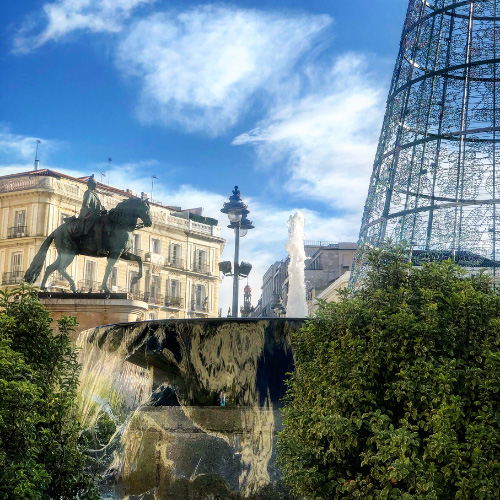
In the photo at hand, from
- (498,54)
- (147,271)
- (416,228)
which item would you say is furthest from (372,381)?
(147,271)

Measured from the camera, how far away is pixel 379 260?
7.95m

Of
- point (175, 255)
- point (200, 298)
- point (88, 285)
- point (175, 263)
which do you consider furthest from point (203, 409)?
point (200, 298)

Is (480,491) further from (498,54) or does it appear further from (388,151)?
(498,54)

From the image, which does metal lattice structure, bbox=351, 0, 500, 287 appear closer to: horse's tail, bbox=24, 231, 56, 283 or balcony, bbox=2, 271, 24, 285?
horse's tail, bbox=24, 231, 56, 283

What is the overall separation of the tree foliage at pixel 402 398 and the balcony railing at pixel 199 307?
170 feet

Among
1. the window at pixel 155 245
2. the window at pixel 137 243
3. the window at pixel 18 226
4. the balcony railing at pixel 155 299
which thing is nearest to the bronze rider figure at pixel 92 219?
the window at pixel 18 226

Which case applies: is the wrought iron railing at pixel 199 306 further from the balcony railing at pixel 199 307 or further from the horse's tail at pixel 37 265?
the horse's tail at pixel 37 265

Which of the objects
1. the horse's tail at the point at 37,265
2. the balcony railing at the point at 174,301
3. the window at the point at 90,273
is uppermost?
the window at the point at 90,273

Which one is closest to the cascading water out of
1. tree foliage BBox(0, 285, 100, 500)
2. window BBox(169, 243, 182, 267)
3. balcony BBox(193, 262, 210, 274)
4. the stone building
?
tree foliage BBox(0, 285, 100, 500)

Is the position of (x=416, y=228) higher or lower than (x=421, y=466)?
higher

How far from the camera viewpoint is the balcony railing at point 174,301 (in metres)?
57.2

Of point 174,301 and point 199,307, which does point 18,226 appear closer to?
point 174,301

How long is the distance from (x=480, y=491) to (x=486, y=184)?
12.6 m

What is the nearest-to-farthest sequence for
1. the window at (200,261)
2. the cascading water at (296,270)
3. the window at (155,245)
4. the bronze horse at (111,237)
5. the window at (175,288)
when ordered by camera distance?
the cascading water at (296,270) → the bronze horse at (111,237) → the window at (155,245) → the window at (175,288) → the window at (200,261)
